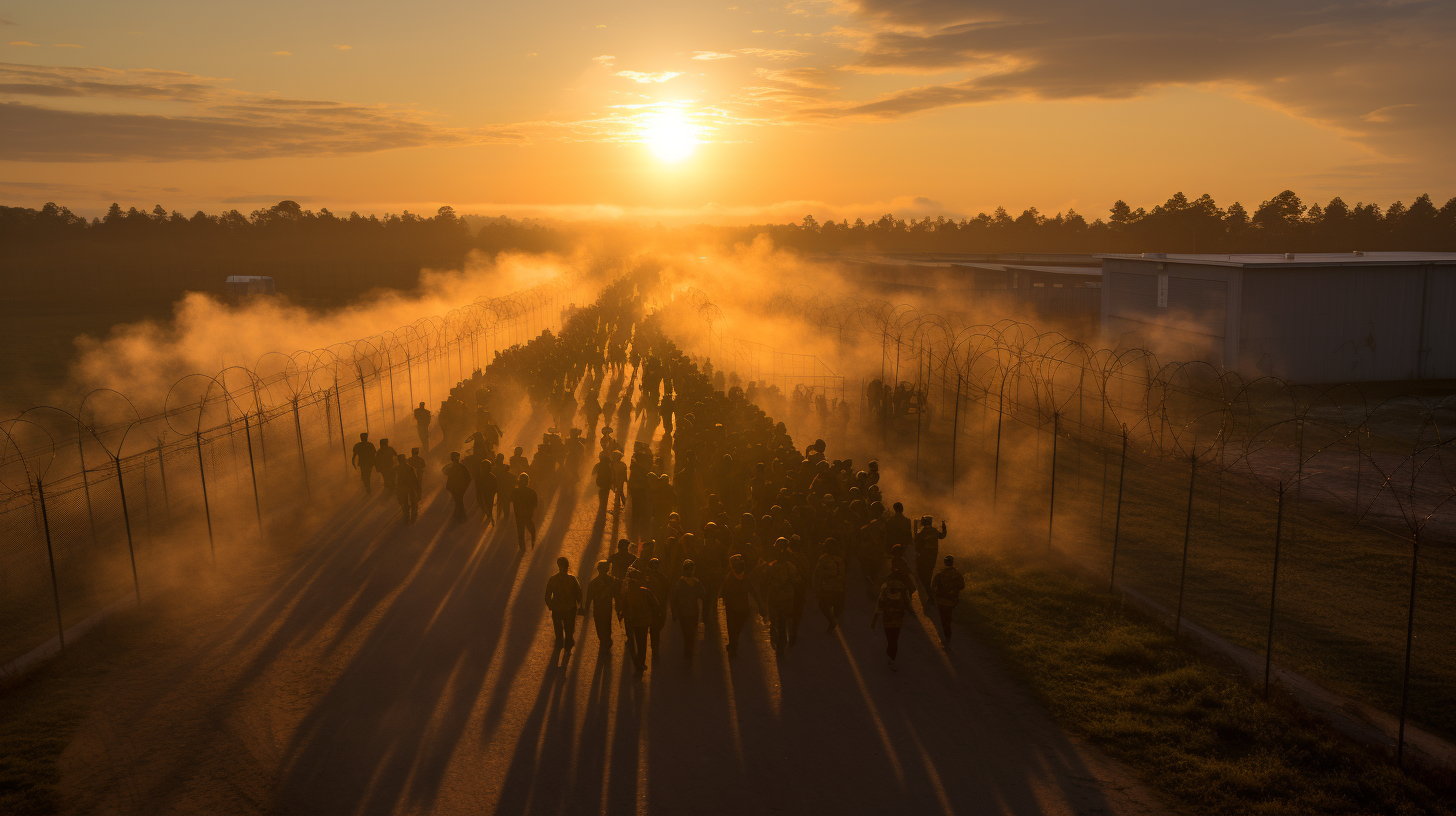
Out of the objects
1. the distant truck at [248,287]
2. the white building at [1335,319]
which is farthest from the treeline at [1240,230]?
the distant truck at [248,287]

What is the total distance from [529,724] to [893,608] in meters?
4.14

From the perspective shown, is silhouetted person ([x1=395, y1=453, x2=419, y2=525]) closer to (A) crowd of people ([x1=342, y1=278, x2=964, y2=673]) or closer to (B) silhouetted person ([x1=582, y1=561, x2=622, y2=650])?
(A) crowd of people ([x1=342, y1=278, x2=964, y2=673])

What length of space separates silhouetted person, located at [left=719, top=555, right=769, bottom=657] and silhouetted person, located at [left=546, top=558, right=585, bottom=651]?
172 cm

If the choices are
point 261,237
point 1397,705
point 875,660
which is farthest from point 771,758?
point 261,237

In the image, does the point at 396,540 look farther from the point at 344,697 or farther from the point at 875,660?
the point at 875,660

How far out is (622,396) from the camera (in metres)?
29.0

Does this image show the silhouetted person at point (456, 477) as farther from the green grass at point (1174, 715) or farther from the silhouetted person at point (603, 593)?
the green grass at point (1174, 715)

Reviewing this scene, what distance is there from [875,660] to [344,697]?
5.88m

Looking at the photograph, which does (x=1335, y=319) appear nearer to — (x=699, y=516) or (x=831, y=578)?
(x=699, y=516)

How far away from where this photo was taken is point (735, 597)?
10.3m

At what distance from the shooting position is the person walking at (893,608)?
33.2 ft

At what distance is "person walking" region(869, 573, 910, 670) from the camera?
33.2 ft

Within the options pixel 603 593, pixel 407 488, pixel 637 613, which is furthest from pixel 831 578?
pixel 407 488

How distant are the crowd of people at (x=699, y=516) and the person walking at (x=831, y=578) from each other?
2cm
